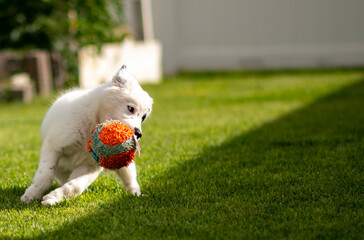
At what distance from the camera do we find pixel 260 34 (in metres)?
11.7

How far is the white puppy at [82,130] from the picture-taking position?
297cm

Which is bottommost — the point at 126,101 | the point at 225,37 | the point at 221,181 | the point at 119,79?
the point at 225,37

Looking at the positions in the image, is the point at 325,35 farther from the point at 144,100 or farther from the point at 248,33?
the point at 144,100

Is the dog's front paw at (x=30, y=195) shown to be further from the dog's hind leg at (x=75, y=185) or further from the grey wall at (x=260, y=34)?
the grey wall at (x=260, y=34)

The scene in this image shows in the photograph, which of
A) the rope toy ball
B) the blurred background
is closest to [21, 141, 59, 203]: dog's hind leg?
the rope toy ball

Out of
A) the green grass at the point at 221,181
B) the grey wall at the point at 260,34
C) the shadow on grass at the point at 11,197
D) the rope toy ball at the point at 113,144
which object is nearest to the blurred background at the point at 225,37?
the grey wall at the point at 260,34

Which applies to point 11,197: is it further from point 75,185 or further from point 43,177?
point 75,185

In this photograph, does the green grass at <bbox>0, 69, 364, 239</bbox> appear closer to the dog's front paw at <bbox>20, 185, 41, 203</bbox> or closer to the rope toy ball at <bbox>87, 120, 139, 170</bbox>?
the dog's front paw at <bbox>20, 185, 41, 203</bbox>

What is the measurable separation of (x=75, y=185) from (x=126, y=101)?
0.59 meters

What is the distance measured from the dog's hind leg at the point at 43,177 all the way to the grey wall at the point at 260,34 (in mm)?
8372

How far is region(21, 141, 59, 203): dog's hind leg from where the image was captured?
9.71ft

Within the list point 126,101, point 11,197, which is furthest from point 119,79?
point 11,197

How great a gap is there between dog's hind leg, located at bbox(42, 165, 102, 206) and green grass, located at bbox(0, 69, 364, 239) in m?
0.06

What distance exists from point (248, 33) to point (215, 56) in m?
0.96
